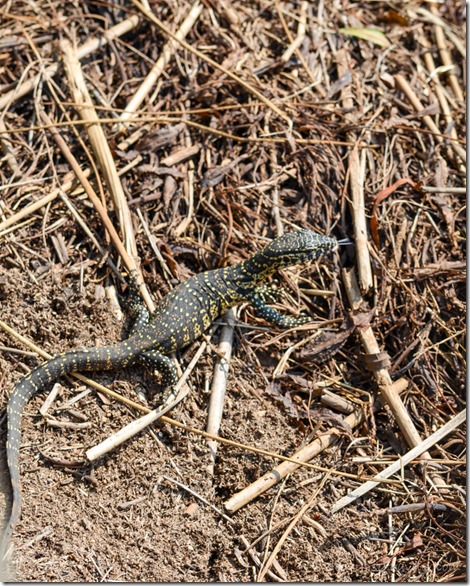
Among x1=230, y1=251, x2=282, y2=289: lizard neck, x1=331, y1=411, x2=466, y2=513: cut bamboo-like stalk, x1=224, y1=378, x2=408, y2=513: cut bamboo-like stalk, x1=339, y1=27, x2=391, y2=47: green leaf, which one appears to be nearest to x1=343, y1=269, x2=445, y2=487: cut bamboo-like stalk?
x1=331, y1=411, x2=466, y2=513: cut bamboo-like stalk

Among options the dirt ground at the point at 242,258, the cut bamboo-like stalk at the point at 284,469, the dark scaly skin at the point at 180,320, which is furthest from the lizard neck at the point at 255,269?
the cut bamboo-like stalk at the point at 284,469

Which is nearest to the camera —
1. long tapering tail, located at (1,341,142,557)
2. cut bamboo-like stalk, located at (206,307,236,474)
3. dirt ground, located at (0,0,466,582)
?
long tapering tail, located at (1,341,142,557)

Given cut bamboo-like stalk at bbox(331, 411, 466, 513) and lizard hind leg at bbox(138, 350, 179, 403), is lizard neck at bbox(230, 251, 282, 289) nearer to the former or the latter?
lizard hind leg at bbox(138, 350, 179, 403)

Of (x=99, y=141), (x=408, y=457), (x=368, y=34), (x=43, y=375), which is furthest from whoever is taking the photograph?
(x=368, y=34)

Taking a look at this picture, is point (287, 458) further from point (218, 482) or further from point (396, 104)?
point (396, 104)

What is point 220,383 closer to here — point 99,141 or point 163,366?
point 163,366

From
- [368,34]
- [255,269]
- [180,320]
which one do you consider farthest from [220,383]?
[368,34]
